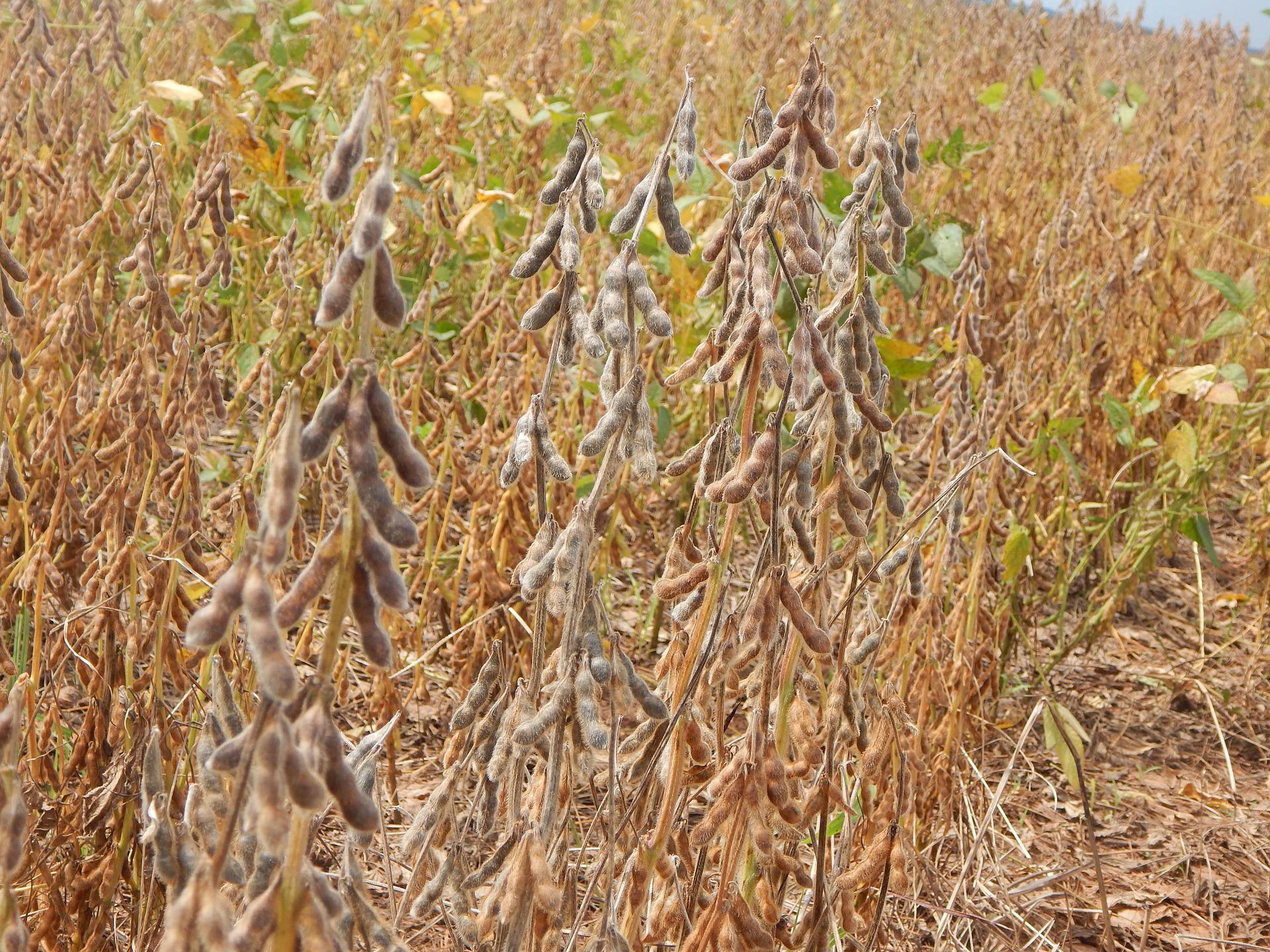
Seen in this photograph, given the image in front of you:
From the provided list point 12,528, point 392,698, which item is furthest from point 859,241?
point 12,528

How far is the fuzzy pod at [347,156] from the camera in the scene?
720 mm

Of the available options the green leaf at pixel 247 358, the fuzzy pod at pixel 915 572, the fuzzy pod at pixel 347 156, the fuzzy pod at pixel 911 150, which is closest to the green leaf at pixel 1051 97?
the green leaf at pixel 247 358

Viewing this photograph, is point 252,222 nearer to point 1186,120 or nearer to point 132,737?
point 132,737

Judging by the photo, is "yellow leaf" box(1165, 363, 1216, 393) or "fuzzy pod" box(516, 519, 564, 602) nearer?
"fuzzy pod" box(516, 519, 564, 602)

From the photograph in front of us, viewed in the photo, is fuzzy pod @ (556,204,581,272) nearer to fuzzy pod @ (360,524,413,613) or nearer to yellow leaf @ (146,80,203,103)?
fuzzy pod @ (360,524,413,613)

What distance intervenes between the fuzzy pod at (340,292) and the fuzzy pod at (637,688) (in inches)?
21.1

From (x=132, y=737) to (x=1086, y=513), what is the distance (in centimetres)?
270

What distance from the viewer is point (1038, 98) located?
639 centimetres

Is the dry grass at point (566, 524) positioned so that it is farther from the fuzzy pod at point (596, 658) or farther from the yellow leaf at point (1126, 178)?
the yellow leaf at point (1126, 178)

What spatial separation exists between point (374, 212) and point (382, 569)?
211mm

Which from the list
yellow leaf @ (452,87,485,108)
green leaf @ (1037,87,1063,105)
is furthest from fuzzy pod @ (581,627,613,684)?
green leaf @ (1037,87,1063,105)

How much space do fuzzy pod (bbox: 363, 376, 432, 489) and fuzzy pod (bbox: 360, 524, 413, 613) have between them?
0.04 metres

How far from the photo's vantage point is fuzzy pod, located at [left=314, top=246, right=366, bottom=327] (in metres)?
0.71

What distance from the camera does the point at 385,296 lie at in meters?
0.72
